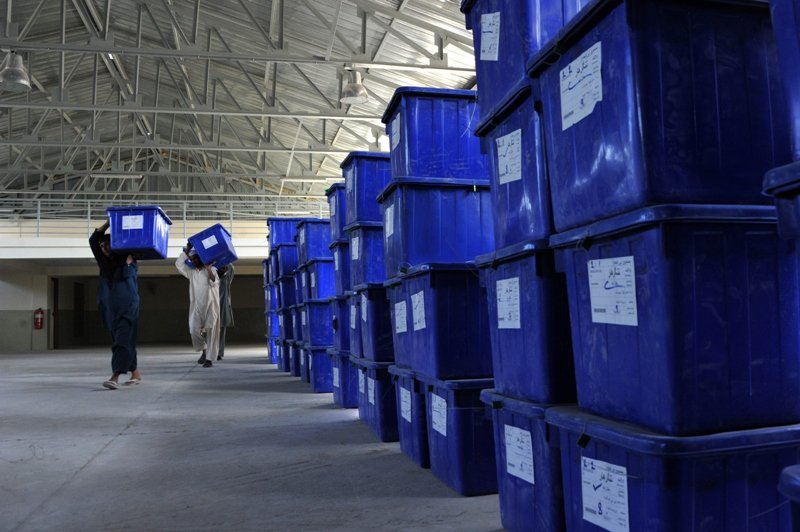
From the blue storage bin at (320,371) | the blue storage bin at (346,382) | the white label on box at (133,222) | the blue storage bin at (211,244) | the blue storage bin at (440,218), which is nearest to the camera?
the blue storage bin at (440,218)

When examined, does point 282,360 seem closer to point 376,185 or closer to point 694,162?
point 376,185

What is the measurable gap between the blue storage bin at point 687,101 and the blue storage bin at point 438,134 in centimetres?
185

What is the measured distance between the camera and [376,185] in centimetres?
494

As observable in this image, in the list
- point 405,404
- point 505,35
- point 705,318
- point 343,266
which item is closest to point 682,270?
point 705,318

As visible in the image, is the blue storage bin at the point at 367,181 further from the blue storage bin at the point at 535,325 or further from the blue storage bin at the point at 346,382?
the blue storage bin at the point at 535,325

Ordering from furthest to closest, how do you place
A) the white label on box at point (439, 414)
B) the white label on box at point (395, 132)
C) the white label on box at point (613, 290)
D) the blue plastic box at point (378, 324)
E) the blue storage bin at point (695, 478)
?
the blue plastic box at point (378, 324) → the white label on box at point (395, 132) → the white label on box at point (439, 414) → the white label on box at point (613, 290) → the blue storage bin at point (695, 478)

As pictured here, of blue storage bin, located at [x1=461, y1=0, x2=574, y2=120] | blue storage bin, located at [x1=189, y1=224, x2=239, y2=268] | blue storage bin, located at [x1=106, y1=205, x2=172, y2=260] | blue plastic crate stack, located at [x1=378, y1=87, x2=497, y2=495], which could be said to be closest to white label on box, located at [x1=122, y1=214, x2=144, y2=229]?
blue storage bin, located at [x1=106, y1=205, x2=172, y2=260]

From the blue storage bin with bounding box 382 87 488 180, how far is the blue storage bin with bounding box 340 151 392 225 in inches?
41.9

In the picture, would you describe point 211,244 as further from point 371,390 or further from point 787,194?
point 787,194

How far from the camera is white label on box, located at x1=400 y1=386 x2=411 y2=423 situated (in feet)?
12.7

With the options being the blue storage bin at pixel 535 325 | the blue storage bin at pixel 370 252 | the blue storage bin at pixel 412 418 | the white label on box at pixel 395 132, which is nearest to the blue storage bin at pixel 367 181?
the blue storage bin at pixel 370 252

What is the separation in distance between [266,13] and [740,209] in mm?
12713

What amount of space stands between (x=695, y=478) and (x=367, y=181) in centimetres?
354

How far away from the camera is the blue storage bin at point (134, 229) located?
7324 mm
